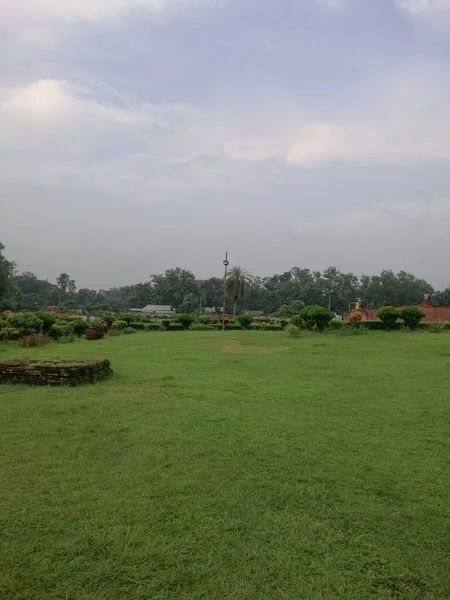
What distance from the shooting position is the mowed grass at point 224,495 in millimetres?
2004

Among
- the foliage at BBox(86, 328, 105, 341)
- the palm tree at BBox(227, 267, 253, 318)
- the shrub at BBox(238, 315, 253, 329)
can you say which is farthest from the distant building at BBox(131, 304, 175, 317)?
the foliage at BBox(86, 328, 105, 341)

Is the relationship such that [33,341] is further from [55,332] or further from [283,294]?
[283,294]

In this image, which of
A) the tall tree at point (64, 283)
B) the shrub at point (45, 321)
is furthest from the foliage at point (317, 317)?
the tall tree at point (64, 283)

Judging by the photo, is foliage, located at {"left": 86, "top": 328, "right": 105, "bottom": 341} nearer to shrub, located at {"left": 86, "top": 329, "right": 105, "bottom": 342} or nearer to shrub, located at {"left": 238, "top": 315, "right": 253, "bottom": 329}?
shrub, located at {"left": 86, "top": 329, "right": 105, "bottom": 342}

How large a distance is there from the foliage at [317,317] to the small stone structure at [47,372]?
1104 centimetres

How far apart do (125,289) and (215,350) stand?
9062 cm

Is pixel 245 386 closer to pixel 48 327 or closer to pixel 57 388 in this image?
pixel 57 388

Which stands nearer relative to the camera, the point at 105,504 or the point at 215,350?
the point at 105,504

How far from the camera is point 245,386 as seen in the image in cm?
648

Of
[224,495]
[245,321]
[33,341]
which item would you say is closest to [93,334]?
[33,341]

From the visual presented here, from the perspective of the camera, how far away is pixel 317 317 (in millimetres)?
16609

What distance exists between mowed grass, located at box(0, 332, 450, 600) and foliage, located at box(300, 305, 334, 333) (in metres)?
10.6

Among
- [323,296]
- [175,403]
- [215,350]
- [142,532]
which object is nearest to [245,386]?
[175,403]

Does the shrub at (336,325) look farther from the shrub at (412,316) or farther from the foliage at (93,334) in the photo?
the foliage at (93,334)
